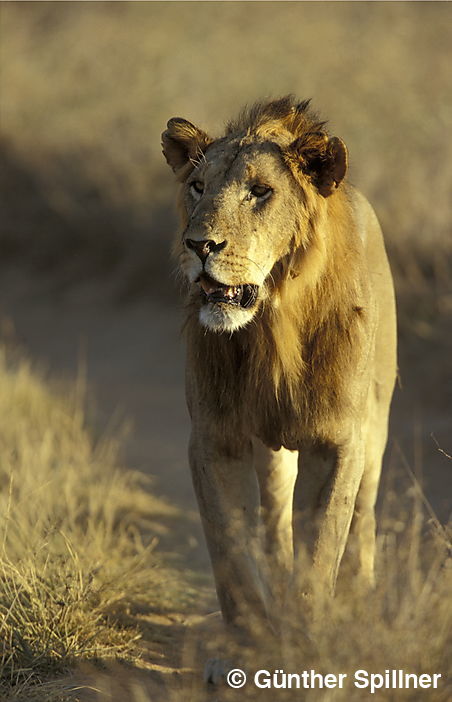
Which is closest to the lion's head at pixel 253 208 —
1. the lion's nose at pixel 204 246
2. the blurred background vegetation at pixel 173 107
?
the lion's nose at pixel 204 246

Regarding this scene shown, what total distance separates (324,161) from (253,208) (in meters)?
0.39

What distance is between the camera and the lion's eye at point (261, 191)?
4066 millimetres

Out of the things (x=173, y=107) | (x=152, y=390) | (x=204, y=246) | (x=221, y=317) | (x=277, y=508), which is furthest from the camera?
(x=173, y=107)

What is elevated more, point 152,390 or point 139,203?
point 139,203

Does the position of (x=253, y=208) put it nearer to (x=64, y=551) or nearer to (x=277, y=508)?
(x=277, y=508)

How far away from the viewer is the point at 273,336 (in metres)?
4.28

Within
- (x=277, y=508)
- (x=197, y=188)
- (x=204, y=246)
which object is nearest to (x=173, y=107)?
(x=277, y=508)

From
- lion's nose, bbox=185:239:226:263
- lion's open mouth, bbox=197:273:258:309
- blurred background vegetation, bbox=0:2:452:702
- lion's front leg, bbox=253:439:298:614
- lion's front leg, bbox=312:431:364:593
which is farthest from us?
blurred background vegetation, bbox=0:2:452:702

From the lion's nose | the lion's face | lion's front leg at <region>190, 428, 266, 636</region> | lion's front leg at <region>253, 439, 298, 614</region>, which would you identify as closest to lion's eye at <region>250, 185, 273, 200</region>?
the lion's face

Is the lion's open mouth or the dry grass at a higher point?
the lion's open mouth

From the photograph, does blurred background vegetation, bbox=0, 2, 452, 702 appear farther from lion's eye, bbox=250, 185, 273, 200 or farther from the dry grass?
lion's eye, bbox=250, 185, 273, 200

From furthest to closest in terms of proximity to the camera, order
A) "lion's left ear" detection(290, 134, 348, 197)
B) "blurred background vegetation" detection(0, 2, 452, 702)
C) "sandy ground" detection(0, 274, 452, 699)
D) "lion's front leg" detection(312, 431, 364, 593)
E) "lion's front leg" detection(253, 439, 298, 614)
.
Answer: "sandy ground" detection(0, 274, 452, 699) < "blurred background vegetation" detection(0, 2, 452, 702) < "lion's front leg" detection(253, 439, 298, 614) < "lion's front leg" detection(312, 431, 364, 593) < "lion's left ear" detection(290, 134, 348, 197)

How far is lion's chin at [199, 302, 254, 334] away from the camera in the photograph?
3982 millimetres

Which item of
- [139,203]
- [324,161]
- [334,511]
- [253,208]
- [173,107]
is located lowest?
[334,511]
